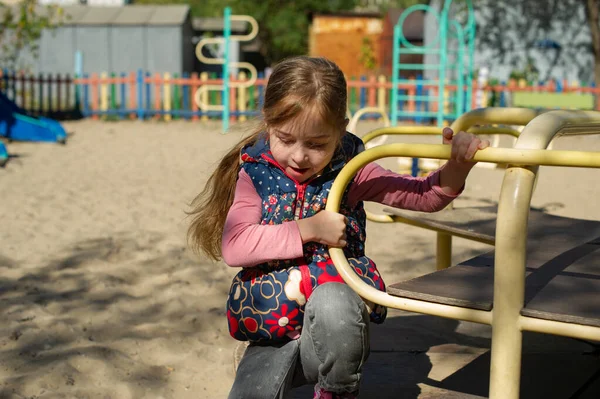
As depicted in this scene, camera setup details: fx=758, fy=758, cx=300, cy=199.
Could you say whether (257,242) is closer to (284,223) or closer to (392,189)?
(284,223)

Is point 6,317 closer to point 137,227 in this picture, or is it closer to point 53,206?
point 137,227

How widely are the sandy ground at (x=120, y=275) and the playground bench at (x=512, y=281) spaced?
1032 millimetres

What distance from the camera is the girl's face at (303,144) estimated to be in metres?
1.83

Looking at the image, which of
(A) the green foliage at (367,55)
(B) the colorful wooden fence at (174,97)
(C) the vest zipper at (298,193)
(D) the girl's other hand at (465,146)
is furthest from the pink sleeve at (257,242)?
(A) the green foliage at (367,55)

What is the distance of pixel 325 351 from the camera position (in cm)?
179

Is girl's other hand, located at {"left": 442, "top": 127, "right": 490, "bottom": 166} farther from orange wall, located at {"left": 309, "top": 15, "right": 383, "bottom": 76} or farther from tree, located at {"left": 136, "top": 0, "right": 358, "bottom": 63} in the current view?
tree, located at {"left": 136, "top": 0, "right": 358, "bottom": 63}

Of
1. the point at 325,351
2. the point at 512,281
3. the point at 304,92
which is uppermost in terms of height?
the point at 304,92

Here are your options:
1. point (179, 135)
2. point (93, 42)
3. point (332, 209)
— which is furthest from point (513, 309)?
point (93, 42)

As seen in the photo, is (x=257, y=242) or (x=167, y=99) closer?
(x=257, y=242)

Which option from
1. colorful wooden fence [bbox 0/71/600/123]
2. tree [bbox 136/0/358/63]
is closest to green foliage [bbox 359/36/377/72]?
tree [bbox 136/0/358/63]

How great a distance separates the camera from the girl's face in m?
1.83

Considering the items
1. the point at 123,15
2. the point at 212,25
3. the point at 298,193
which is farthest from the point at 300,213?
the point at 212,25

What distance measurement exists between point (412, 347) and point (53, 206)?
11.3 feet

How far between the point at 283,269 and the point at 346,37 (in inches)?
857
